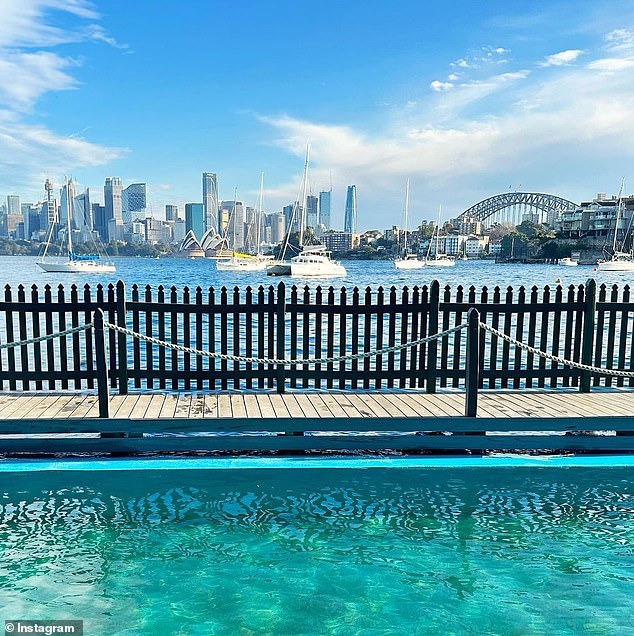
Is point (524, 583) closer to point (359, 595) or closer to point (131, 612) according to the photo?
point (359, 595)

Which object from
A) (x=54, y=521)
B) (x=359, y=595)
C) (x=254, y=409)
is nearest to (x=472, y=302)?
(x=254, y=409)

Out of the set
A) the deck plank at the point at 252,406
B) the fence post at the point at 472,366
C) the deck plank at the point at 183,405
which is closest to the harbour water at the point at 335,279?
the deck plank at the point at 183,405

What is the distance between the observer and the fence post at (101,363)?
781 centimetres

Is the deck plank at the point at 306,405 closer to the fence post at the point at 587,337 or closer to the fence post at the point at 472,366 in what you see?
the fence post at the point at 472,366

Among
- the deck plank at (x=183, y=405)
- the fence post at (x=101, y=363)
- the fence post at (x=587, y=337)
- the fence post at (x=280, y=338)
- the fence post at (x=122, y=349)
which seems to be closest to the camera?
the fence post at (x=101, y=363)

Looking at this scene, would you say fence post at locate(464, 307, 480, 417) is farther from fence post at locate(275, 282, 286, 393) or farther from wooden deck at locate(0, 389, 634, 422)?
fence post at locate(275, 282, 286, 393)

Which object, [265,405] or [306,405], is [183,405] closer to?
Answer: [265,405]

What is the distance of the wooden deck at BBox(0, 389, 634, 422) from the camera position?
833 cm

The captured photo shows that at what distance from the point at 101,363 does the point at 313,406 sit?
2955 mm

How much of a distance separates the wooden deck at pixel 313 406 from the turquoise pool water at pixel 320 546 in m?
0.70

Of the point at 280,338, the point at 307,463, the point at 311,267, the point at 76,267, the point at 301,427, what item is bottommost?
the point at 307,463

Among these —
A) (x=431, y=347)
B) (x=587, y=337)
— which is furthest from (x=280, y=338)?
(x=587, y=337)

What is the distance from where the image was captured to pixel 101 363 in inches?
309

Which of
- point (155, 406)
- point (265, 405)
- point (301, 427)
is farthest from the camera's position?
point (265, 405)
